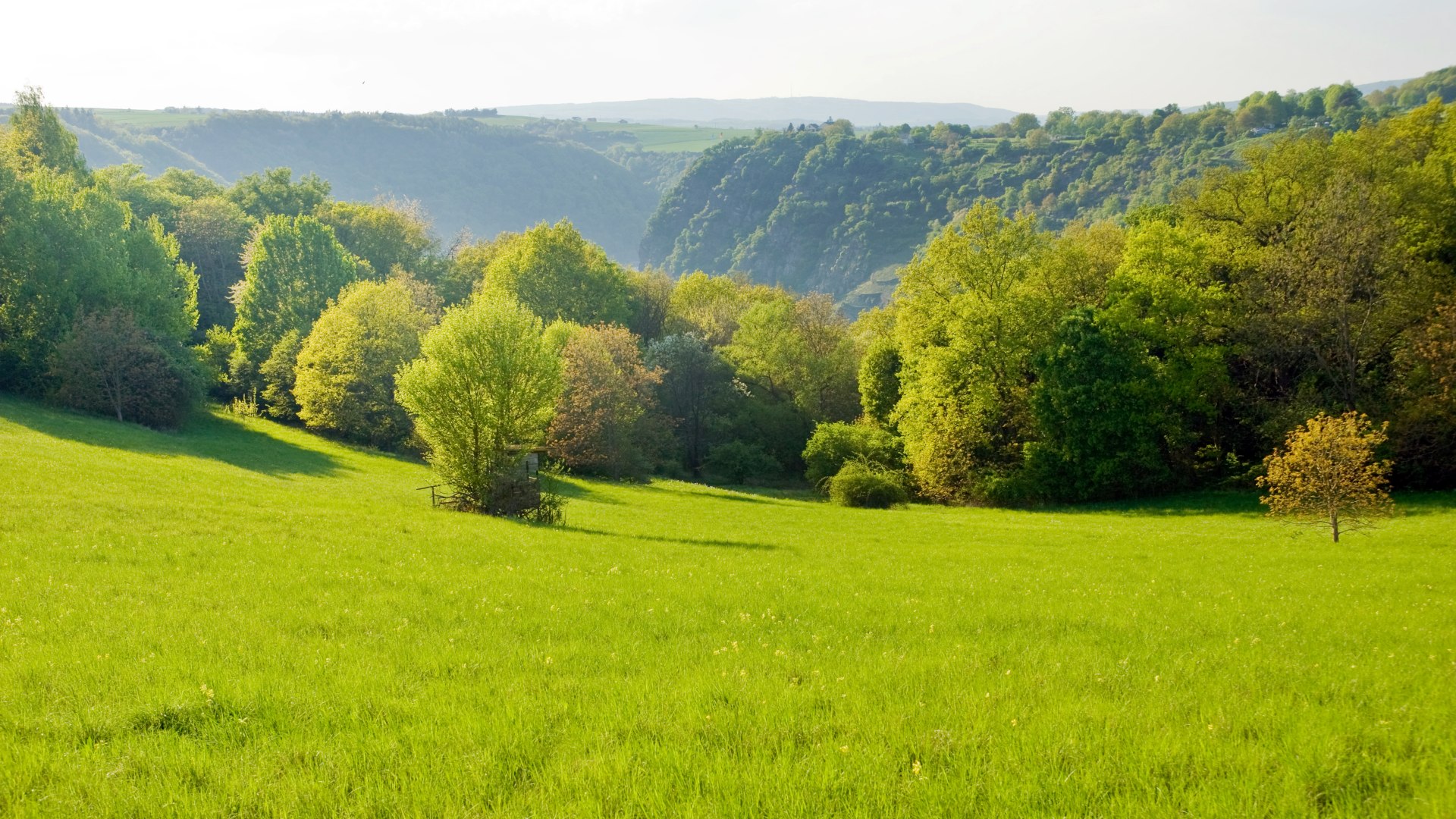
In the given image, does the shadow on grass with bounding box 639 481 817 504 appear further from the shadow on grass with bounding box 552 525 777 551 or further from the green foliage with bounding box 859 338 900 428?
the shadow on grass with bounding box 552 525 777 551

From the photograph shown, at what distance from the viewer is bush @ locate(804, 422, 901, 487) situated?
55656mm

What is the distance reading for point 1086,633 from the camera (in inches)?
483

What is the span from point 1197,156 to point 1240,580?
17333 centimetres

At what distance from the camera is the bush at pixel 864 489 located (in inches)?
1935

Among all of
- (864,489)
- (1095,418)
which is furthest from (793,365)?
(1095,418)

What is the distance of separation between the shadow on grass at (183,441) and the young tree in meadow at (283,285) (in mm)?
16428

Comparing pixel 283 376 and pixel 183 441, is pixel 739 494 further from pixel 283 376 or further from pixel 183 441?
pixel 283 376

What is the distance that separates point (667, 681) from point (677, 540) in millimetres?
18894

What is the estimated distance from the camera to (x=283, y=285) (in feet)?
232

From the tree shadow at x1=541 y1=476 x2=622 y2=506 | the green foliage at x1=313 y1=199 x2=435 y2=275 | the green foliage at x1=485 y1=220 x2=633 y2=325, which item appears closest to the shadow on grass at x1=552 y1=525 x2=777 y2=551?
the tree shadow at x1=541 y1=476 x2=622 y2=506

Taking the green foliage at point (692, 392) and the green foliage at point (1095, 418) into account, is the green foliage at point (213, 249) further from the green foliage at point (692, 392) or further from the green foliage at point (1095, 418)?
the green foliage at point (1095, 418)

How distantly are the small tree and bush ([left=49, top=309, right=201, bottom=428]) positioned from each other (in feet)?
194

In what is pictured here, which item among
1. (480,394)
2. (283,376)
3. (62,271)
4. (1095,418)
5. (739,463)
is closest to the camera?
(480,394)

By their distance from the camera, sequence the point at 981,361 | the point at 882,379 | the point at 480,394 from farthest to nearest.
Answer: the point at 882,379 → the point at 981,361 → the point at 480,394
